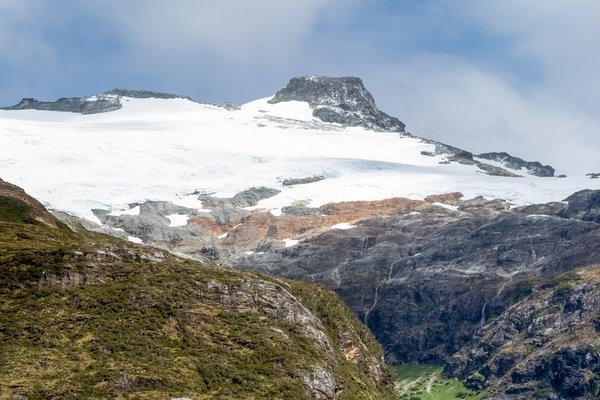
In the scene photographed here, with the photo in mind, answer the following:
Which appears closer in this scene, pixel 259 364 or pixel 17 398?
pixel 17 398

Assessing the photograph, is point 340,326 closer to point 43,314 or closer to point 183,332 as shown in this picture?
point 183,332

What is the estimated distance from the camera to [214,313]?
354 ft

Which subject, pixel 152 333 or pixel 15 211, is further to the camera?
pixel 15 211

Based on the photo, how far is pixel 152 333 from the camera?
10062 cm

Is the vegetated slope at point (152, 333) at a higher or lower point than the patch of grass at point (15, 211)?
lower

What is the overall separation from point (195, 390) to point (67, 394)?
11643mm

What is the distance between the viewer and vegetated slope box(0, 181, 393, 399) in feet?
299

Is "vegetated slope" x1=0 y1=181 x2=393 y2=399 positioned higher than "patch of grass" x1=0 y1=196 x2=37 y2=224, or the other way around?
"patch of grass" x1=0 y1=196 x2=37 y2=224

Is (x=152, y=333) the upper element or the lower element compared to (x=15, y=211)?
lower

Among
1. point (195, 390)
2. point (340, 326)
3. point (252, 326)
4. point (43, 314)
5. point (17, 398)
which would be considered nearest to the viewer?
point (17, 398)

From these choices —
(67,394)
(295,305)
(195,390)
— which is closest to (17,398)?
(67,394)

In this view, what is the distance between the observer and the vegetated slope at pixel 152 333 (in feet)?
299

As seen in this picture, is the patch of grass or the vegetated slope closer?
the vegetated slope

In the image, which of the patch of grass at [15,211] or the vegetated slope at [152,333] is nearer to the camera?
the vegetated slope at [152,333]
